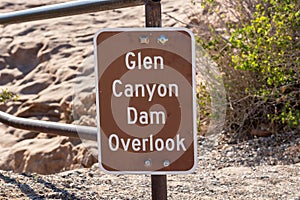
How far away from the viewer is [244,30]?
474 cm

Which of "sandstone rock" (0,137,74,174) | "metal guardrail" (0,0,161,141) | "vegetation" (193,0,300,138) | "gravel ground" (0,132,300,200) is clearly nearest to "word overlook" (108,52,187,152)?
"metal guardrail" (0,0,161,141)

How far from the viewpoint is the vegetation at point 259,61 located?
471 cm

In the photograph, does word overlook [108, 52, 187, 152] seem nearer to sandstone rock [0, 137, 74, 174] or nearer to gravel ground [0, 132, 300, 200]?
gravel ground [0, 132, 300, 200]

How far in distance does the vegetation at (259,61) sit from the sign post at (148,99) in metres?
2.60

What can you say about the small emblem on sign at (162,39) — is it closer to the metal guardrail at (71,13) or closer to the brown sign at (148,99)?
the brown sign at (148,99)

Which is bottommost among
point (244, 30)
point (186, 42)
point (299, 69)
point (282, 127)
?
point (282, 127)

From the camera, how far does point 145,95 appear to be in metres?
2.03

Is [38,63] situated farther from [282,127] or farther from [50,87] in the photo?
[282,127]

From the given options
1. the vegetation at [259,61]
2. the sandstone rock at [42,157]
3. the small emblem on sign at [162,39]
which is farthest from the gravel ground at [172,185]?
the sandstone rock at [42,157]

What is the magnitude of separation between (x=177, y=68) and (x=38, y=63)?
5579 millimetres

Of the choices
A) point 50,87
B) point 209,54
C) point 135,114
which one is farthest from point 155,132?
point 50,87

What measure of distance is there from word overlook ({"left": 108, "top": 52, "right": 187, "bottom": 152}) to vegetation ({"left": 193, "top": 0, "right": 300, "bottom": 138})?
2616 mm

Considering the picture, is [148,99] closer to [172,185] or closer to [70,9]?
[70,9]

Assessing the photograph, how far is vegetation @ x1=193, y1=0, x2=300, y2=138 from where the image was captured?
4.71 meters
